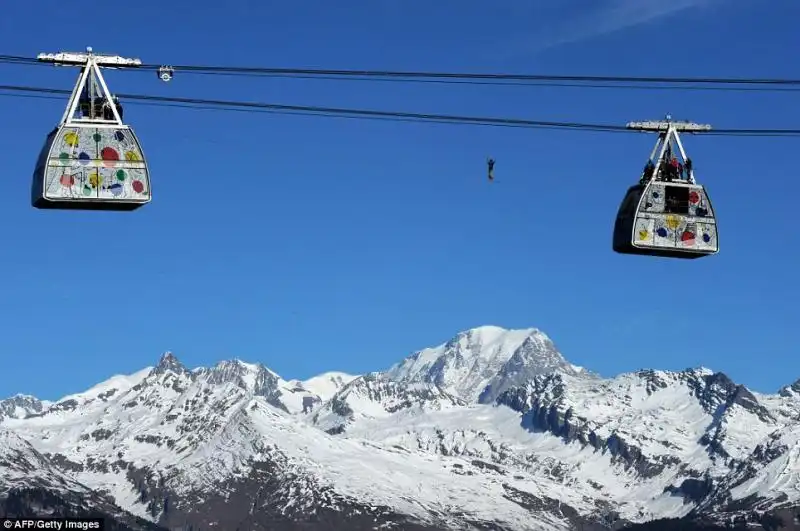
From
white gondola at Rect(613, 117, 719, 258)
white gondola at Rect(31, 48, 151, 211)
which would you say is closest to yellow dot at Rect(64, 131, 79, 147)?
white gondola at Rect(31, 48, 151, 211)

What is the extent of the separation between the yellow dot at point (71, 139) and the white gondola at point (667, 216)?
23.1 meters

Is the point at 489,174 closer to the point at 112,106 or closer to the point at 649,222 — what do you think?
the point at 649,222

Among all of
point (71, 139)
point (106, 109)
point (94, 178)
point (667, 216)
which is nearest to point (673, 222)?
point (667, 216)

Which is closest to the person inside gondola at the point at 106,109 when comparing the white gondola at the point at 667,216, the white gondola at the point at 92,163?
the white gondola at the point at 92,163

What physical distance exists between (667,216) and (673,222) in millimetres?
369

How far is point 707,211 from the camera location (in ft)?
238

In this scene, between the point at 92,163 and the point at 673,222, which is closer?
the point at 92,163

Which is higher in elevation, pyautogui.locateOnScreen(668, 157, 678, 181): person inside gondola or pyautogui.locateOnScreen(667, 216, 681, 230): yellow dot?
pyautogui.locateOnScreen(668, 157, 678, 181): person inside gondola

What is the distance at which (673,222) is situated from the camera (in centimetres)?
7175

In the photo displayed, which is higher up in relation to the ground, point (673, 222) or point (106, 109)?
point (106, 109)

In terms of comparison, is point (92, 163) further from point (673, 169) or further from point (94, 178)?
point (673, 169)

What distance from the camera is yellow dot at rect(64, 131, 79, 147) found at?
210ft

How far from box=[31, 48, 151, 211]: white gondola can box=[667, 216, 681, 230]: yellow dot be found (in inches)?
877

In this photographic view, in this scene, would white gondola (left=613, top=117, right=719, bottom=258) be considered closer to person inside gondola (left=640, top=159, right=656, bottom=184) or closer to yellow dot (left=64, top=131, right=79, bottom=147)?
person inside gondola (left=640, top=159, right=656, bottom=184)
